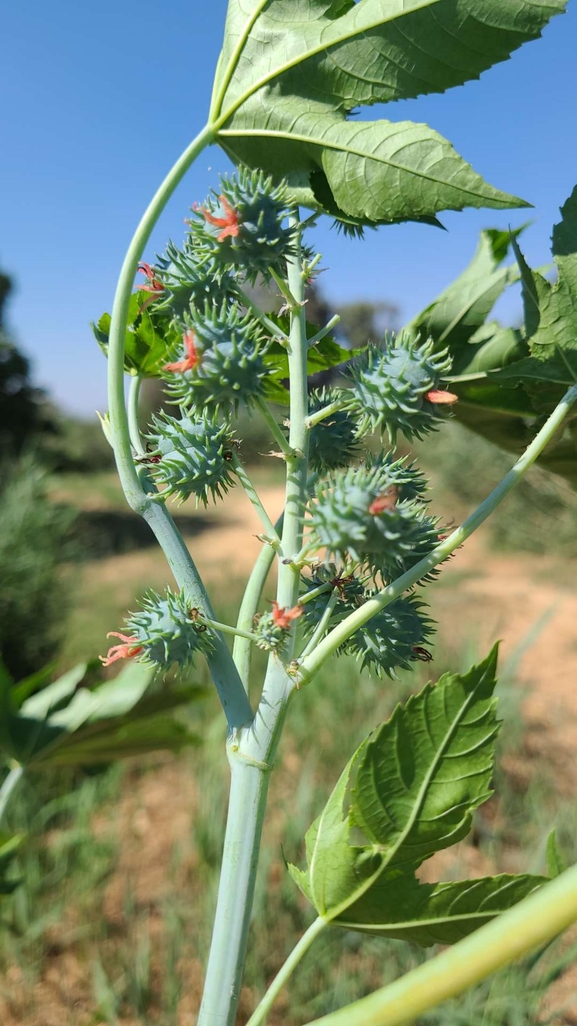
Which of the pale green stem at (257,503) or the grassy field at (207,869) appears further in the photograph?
the grassy field at (207,869)

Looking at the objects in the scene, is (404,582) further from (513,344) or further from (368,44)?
(368,44)

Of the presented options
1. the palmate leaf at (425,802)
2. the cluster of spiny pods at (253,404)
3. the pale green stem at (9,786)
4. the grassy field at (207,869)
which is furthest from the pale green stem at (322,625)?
the grassy field at (207,869)

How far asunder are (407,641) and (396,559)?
0.40 ft

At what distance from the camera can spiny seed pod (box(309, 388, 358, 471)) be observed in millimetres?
754

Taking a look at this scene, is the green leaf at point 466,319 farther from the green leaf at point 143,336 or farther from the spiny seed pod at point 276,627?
the spiny seed pod at point 276,627

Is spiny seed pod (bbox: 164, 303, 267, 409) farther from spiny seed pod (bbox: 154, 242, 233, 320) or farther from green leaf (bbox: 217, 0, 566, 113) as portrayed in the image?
green leaf (bbox: 217, 0, 566, 113)

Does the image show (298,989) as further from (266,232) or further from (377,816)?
(266,232)

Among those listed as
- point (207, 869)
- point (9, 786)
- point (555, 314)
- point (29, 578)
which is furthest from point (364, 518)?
point (29, 578)

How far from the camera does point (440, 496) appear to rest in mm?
12102

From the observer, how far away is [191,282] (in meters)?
0.68

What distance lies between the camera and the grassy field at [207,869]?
A: 7.60 ft

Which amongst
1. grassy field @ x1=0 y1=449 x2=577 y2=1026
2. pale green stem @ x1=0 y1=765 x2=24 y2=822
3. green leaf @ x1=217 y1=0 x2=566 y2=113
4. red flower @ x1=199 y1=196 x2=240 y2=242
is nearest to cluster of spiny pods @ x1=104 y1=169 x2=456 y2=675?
red flower @ x1=199 y1=196 x2=240 y2=242

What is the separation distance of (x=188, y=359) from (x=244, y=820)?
17.3 inches

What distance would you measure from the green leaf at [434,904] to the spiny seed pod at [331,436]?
44 centimetres
